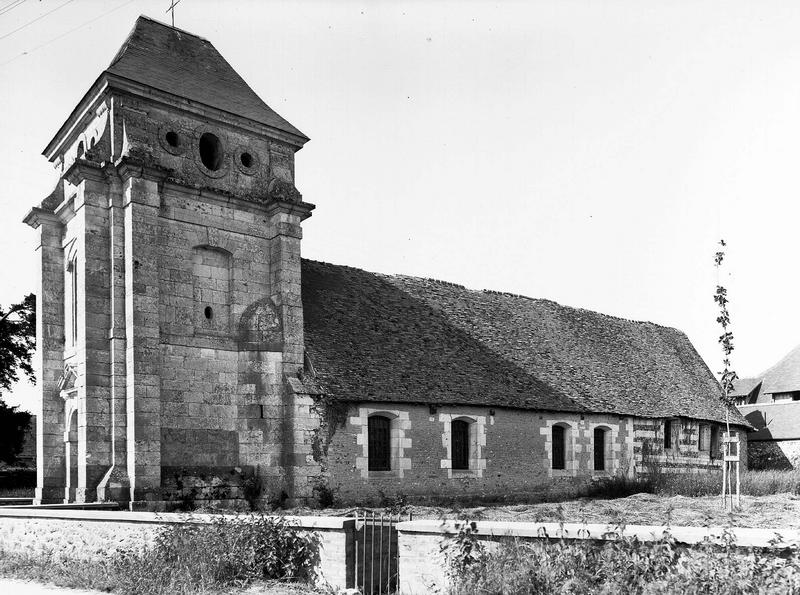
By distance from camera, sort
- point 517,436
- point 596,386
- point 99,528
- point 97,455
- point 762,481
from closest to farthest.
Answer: point 99,528 → point 97,455 → point 517,436 → point 762,481 → point 596,386

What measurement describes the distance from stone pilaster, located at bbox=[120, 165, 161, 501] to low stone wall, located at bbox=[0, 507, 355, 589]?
2827mm

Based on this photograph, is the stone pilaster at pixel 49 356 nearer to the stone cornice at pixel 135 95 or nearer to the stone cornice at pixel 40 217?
the stone cornice at pixel 40 217

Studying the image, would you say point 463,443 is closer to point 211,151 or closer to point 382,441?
point 382,441

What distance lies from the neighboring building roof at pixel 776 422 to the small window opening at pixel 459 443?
62.3 feet

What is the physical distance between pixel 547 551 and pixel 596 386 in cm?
1963

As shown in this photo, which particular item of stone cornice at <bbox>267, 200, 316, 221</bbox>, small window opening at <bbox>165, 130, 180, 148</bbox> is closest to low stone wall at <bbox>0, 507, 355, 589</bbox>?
small window opening at <bbox>165, 130, 180, 148</bbox>

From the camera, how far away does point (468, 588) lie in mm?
8578

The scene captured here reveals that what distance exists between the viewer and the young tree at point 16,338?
36156mm

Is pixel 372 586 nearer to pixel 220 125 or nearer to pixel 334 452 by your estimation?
pixel 334 452

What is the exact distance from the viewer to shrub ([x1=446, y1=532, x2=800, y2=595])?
23.7ft

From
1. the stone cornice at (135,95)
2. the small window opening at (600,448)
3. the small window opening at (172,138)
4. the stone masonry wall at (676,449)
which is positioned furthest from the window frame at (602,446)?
the small window opening at (172,138)

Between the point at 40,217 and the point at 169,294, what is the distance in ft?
14.7

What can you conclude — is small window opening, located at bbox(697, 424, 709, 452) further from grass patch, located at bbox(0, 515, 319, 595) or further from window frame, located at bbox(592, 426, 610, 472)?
grass patch, located at bbox(0, 515, 319, 595)

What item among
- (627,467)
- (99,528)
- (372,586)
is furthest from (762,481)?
(99,528)
